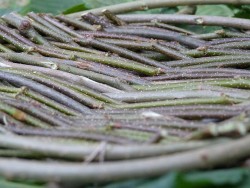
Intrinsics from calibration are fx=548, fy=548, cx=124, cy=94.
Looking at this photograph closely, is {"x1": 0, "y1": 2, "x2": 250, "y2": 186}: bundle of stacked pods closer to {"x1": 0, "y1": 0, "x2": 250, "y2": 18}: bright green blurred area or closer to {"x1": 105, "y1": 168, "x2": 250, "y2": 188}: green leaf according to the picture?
{"x1": 105, "y1": 168, "x2": 250, "y2": 188}: green leaf

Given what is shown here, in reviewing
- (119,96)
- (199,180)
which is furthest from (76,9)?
(199,180)

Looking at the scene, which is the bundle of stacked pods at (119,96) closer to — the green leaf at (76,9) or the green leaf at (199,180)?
the green leaf at (199,180)

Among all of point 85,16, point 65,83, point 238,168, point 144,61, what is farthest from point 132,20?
point 238,168

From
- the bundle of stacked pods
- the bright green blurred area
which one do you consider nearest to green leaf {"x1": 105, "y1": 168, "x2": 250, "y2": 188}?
the bundle of stacked pods

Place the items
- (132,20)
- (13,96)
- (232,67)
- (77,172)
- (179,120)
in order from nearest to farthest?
(77,172) → (179,120) → (13,96) → (232,67) → (132,20)

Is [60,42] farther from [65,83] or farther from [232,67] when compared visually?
[232,67]

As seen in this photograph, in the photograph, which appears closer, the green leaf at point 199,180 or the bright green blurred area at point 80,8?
the green leaf at point 199,180

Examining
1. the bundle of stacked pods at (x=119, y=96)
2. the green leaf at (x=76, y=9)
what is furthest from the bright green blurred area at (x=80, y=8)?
the bundle of stacked pods at (x=119, y=96)
